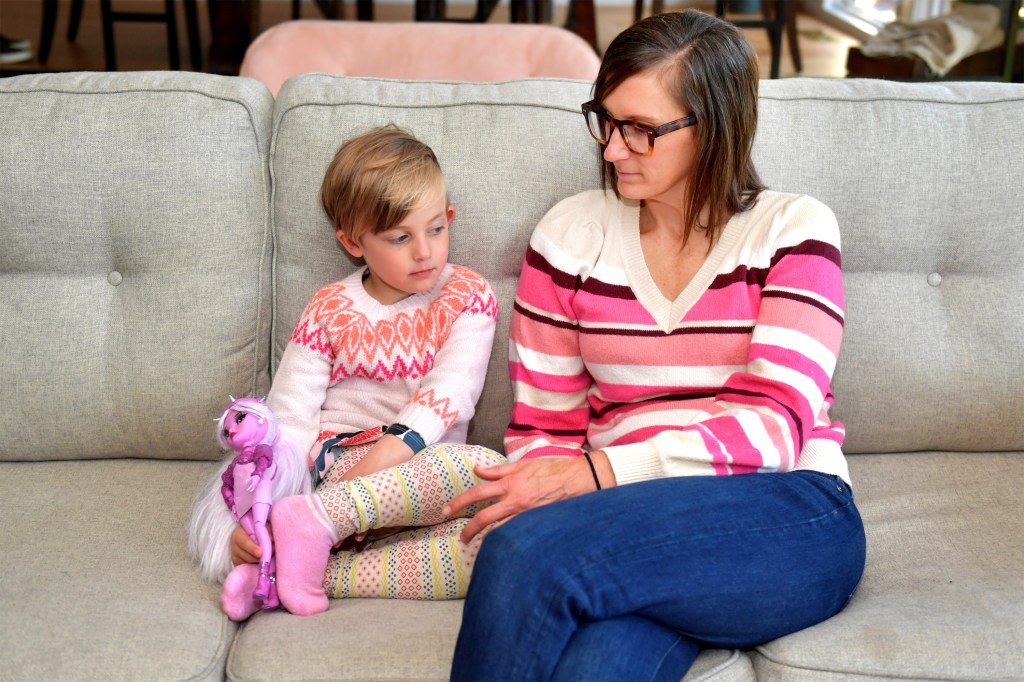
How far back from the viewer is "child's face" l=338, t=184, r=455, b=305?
1.61m

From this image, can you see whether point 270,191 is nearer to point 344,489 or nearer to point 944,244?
point 344,489

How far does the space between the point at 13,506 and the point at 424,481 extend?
0.71 m

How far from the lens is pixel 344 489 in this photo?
1482mm

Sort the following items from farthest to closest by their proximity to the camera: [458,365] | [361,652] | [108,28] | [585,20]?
[585,20], [108,28], [458,365], [361,652]

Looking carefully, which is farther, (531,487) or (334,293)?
(334,293)

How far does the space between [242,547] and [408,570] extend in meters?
0.25

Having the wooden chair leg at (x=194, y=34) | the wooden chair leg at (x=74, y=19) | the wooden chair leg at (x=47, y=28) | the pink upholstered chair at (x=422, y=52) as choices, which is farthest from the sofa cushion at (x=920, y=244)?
the wooden chair leg at (x=74, y=19)

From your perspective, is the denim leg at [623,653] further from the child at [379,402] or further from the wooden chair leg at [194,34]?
the wooden chair leg at [194,34]

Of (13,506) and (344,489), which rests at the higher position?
(344,489)

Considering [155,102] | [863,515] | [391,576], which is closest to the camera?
[391,576]

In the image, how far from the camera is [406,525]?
1.57 metres

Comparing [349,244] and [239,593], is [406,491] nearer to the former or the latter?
[239,593]

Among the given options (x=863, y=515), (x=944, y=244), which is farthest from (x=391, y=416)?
(x=944, y=244)

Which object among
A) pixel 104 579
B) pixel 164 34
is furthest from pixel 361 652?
pixel 164 34
